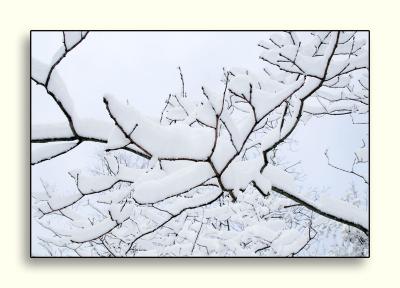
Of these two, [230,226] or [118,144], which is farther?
[230,226]

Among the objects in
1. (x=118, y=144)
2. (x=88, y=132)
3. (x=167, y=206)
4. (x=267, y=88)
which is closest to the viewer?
(x=118, y=144)

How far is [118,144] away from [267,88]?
2.07ft

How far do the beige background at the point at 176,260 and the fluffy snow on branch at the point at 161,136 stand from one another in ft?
2.35

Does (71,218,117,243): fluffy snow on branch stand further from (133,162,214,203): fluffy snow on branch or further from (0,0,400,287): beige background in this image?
(133,162,214,203): fluffy snow on branch

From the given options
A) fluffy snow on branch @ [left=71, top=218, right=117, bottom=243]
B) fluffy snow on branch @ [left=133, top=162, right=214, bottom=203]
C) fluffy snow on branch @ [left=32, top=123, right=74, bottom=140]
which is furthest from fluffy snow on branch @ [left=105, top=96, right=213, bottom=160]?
fluffy snow on branch @ [left=71, top=218, right=117, bottom=243]

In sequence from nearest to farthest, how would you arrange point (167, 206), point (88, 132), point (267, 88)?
point (88, 132), point (267, 88), point (167, 206)

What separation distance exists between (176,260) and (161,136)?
2.72ft

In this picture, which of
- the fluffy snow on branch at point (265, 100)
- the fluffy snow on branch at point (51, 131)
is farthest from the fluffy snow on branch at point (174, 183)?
the fluffy snow on branch at point (51, 131)

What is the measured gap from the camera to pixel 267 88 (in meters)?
1.77

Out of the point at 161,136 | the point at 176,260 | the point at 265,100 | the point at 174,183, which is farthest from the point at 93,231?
the point at 265,100
